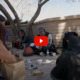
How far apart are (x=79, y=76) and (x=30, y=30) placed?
10.7 metres

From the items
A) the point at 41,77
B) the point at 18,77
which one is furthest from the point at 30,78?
the point at 18,77

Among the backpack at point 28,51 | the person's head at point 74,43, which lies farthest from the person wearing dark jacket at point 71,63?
the backpack at point 28,51

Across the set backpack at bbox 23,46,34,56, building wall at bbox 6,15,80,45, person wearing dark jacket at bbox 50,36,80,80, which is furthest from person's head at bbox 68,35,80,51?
building wall at bbox 6,15,80,45

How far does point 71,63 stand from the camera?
261cm

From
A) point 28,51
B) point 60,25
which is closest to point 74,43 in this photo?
point 28,51

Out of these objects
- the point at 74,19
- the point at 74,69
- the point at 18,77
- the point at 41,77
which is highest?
the point at 74,19

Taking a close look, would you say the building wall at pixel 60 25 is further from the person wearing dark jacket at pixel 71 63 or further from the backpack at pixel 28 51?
the person wearing dark jacket at pixel 71 63

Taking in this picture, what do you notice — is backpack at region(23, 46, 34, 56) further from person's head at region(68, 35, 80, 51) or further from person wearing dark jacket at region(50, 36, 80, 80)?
person's head at region(68, 35, 80, 51)

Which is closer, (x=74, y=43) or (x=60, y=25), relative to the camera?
(x=74, y=43)

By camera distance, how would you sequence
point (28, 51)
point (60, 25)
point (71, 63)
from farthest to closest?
1. point (60, 25)
2. point (28, 51)
3. point (71, 63)

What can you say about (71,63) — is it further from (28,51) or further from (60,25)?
(60,25)

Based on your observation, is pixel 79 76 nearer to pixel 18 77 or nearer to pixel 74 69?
pixel 74 69

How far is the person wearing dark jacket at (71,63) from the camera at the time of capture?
2577 mm

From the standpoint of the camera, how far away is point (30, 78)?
16.3 ft
